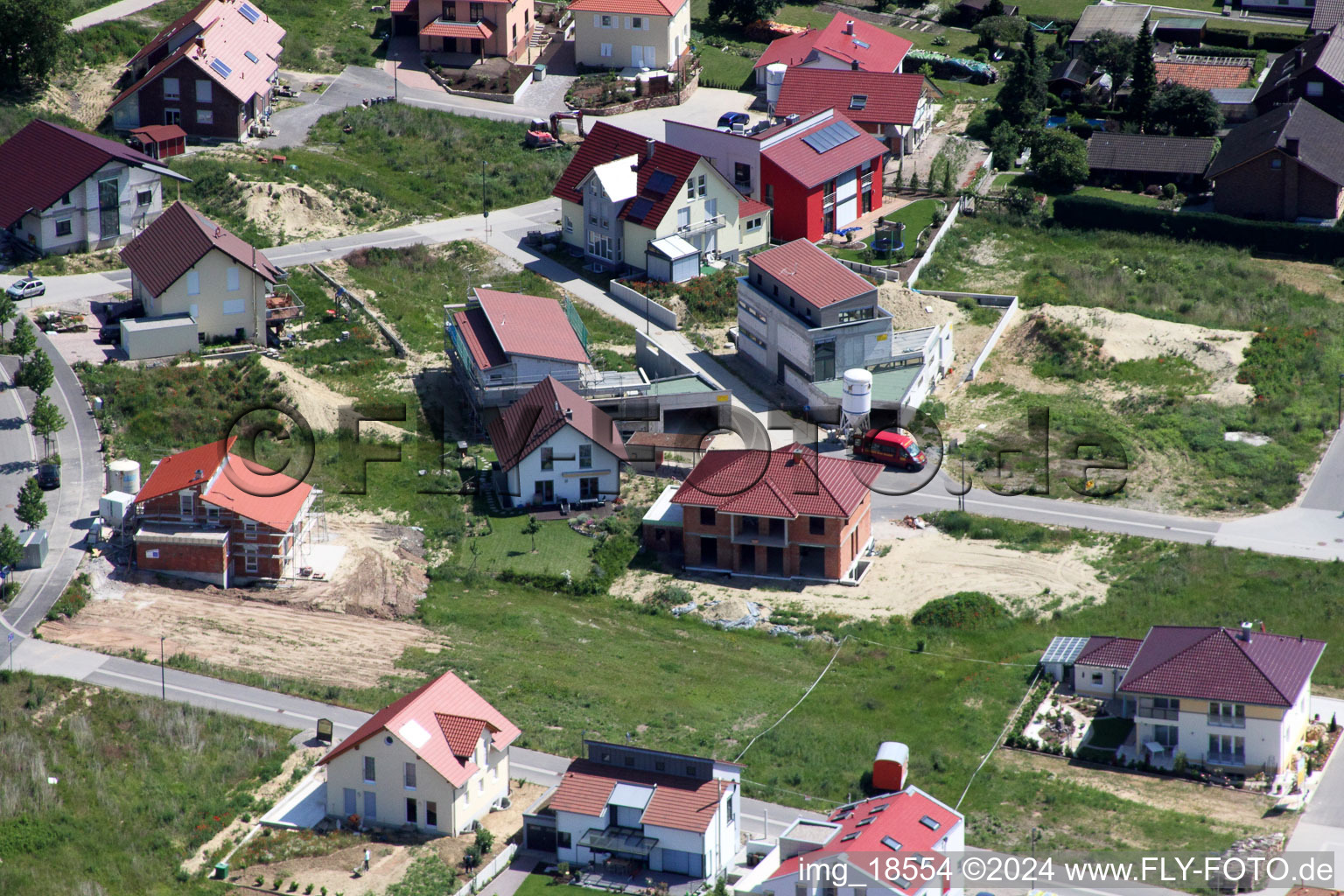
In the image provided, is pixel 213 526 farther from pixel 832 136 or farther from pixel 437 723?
pixel 832 136

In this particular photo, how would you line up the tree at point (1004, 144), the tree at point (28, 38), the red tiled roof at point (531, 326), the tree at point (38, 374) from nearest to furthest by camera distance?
the tree at point (38, 374) < the red tiled roof at point (531, 326) < the tree at point (28, 38) < the tree at point (1004, 144)

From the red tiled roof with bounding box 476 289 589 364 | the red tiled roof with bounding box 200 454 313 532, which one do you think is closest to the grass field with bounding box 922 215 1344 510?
the red tiled roof with bounding box 476 289 589 364

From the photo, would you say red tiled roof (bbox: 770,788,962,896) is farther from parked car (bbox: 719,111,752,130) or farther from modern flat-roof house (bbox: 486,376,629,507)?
parked car (bbox: 719,111,752,130)

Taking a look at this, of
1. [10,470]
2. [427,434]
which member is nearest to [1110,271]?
[427,434]

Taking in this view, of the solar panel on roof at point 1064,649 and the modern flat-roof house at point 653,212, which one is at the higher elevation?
the modern flat-roof house at point 653,212

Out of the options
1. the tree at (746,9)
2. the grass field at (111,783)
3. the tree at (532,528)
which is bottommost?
the grass field at (111,783)

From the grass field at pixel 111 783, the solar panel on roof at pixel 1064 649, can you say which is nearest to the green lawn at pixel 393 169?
the grass field at pixel 111 783

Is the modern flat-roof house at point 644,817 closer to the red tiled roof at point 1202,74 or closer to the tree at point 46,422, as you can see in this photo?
the tree at point 46,422
